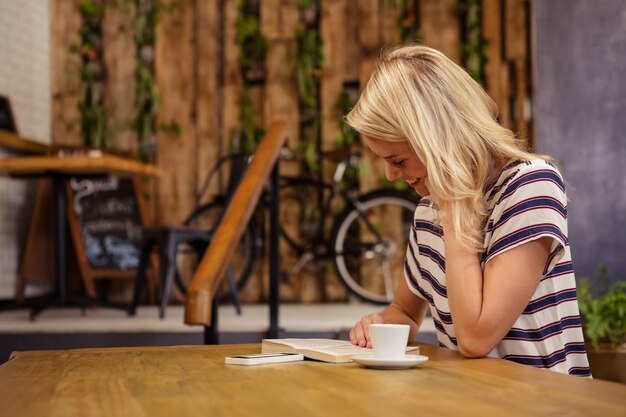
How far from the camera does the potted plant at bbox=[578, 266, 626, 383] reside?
2883 millimetres

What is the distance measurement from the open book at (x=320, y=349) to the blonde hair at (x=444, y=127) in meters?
0.28

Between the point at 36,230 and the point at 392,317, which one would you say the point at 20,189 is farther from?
the point at 392,317

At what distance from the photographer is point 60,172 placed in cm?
449

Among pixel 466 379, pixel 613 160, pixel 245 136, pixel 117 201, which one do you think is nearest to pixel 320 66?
pixel 245 136

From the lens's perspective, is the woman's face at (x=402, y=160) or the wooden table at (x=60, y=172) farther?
the wooden table at (x=60, y=172)

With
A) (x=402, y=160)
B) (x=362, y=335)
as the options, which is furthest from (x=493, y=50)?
(x=362, y=335)

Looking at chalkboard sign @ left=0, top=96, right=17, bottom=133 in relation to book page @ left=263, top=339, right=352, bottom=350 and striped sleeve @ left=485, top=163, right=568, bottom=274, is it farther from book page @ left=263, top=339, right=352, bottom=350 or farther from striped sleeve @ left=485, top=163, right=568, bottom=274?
striped sleeve @ left=485, top=163, right=568, bottom=274

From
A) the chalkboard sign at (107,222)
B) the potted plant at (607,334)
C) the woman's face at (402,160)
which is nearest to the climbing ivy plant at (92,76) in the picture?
the chalkboard sign at (107,222)

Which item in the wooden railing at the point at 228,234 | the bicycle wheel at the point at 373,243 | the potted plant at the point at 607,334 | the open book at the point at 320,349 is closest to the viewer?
the open book at the point at 320,349

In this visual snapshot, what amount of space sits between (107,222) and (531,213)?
4.47 m

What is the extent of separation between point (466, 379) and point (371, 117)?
62 centimetres

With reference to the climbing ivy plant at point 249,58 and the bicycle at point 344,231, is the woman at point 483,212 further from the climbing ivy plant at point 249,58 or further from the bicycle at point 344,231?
the climbing ivy plant at point 249,58

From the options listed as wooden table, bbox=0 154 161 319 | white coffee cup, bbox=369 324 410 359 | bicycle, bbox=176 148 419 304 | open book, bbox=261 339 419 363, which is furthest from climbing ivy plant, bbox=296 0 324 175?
white coffee cup, bbox=369 324 410 359

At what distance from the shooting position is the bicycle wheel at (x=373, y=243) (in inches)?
207
